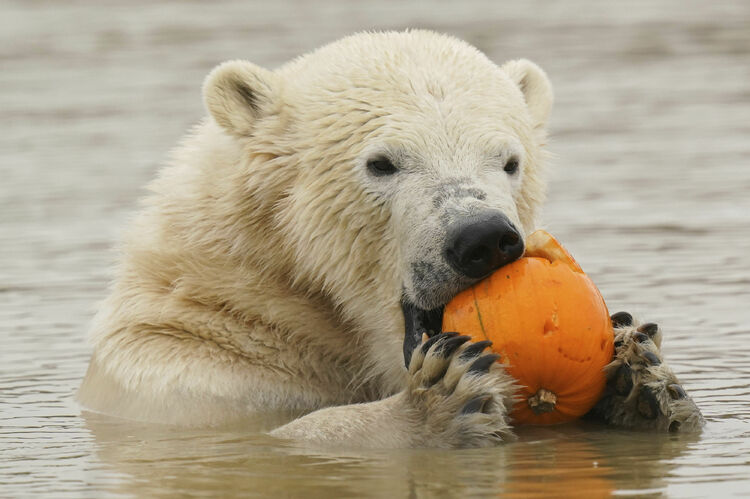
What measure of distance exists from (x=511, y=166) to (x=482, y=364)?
919mm

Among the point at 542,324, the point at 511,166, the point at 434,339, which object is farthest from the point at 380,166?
the point at 542,324

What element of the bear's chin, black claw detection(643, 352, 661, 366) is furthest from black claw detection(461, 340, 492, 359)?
black claw detection(643, 352, 661, 366)

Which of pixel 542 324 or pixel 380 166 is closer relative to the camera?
pixel 542 324

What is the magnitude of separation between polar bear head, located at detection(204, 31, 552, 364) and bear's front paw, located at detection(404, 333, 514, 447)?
23 centimetres

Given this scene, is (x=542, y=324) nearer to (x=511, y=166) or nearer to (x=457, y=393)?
(x=457, y=393)

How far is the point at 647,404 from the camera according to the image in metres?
4.91

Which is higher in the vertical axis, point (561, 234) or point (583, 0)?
point (583, 0)

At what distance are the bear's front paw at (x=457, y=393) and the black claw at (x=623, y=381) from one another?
38cm

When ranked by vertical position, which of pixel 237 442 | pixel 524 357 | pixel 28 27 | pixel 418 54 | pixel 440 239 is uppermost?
pixel 28 27

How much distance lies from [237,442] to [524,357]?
1021mm

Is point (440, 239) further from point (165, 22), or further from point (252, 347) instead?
point (165, 22)

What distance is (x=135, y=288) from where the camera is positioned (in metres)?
5.75

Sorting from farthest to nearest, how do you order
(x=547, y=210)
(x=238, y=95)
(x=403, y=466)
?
Answer: (x=547, y=210) < (x=238, y=95) < (x=403, y=466)

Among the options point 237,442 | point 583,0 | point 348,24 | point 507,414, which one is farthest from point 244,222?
point 583,0
